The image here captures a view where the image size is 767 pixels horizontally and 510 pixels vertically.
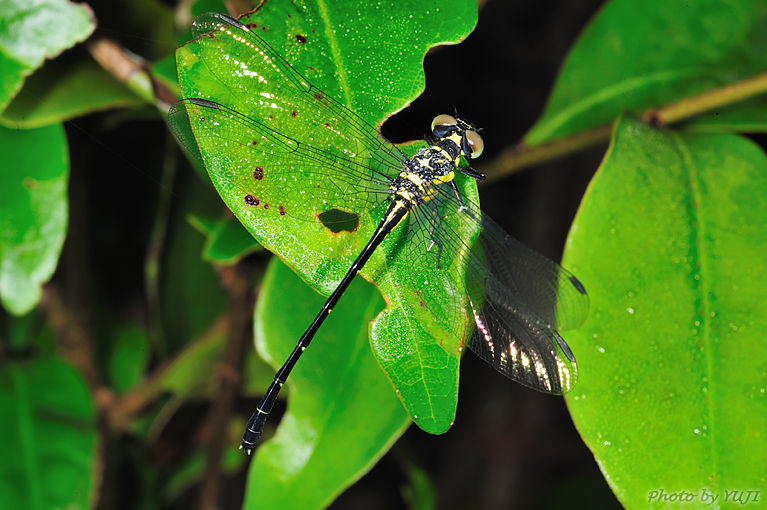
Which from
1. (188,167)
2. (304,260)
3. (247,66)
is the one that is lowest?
(304,260)

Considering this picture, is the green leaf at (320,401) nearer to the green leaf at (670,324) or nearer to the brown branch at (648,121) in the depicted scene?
the green leaf at (670,324)

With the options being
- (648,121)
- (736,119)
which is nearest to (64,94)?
(648,121)

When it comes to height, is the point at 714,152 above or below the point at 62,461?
above

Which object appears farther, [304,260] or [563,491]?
[563,491]

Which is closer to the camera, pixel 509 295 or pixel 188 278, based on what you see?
pixel 509 295

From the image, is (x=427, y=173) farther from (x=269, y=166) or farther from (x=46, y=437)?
(x=46, y=437)

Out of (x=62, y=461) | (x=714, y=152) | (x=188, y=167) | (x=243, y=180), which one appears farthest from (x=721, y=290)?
(x=62, y=461)

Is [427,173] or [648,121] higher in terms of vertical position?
[648,121]

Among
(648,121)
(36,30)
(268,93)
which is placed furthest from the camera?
(648,121)

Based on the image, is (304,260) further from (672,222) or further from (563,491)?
(563,491)
